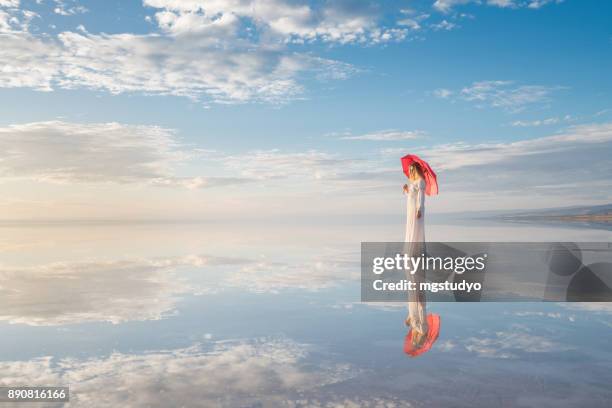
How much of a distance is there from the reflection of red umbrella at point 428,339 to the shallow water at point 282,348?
0.14m

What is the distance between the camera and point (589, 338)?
8195 mm

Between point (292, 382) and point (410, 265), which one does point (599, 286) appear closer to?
point (410, 265)

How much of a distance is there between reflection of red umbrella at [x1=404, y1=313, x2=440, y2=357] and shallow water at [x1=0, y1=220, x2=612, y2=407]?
138 mm

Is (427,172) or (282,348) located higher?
(427,172)

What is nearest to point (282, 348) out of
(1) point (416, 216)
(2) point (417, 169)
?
(1) point (416, 216)

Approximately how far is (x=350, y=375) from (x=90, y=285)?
1028 centimetres

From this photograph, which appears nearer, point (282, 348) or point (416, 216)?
point (282, 348)

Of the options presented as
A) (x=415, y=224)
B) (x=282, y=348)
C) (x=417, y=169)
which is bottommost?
(x=282, y=348)

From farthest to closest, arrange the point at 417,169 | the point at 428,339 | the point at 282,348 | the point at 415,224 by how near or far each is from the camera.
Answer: the point at 415,224, the point at 417,169, the point at 428,339, the point at 282,348

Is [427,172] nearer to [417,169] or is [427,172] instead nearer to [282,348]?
[417,169]

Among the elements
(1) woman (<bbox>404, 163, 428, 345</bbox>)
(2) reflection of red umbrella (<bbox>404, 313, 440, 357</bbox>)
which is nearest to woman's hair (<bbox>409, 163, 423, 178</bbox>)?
(1) woman (<bbox>404, 163, 428, 345</bbox>)

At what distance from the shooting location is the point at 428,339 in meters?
8.15

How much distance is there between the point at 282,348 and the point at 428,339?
7.99ft

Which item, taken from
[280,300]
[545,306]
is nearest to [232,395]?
[280,300]
